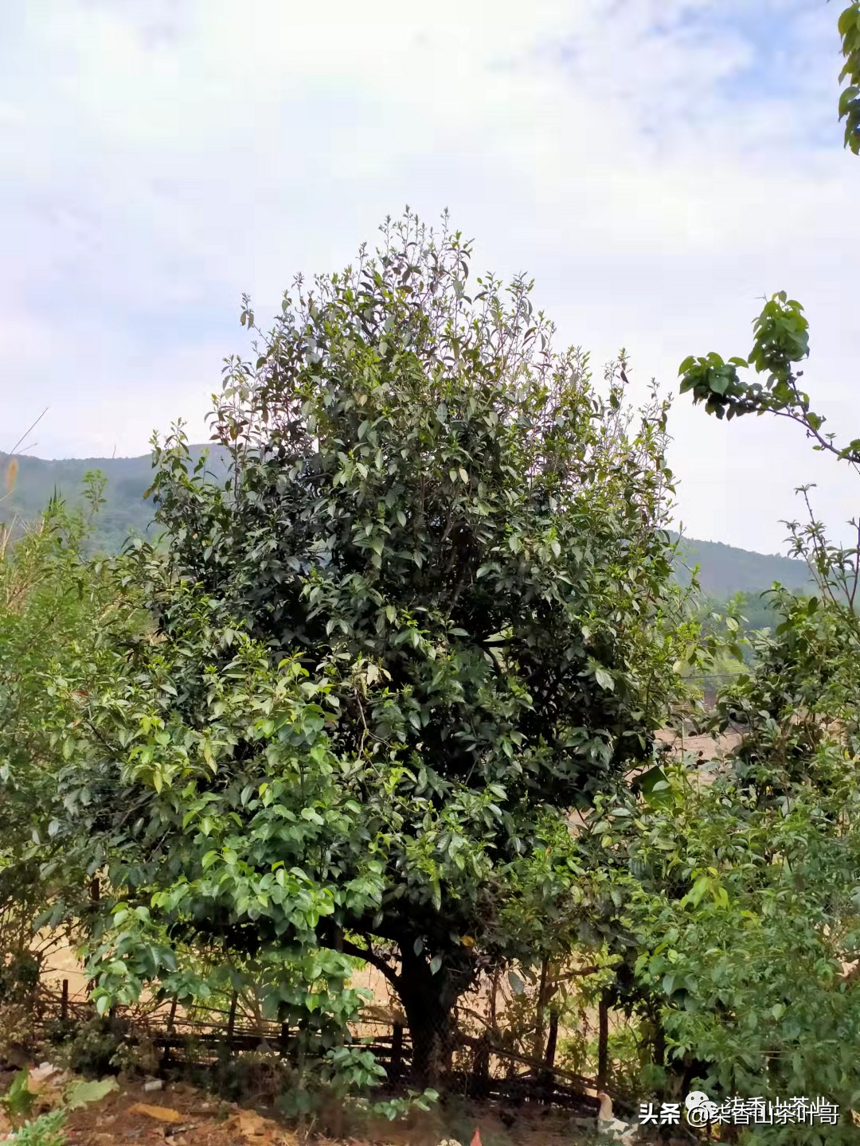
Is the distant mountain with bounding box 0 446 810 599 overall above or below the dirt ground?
above

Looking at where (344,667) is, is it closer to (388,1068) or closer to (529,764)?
(529,764)

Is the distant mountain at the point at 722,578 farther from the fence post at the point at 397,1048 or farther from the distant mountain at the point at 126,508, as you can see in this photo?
the fence post at the point at 397,1048

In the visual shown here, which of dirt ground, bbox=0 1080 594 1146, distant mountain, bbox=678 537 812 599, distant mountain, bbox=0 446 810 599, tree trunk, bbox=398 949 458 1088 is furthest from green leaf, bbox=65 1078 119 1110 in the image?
distant mountain, bbox=678 537 812 599

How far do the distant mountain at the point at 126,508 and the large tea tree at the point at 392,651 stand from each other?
24 centimetres

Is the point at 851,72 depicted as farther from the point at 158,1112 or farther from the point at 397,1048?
the point at 397,1048

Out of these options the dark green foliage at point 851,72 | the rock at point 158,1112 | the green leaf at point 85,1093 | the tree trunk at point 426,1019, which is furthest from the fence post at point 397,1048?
the dark green foliage at point 851,72

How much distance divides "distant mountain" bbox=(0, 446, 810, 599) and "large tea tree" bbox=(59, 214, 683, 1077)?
0.24 m

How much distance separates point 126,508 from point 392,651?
12.8 ft

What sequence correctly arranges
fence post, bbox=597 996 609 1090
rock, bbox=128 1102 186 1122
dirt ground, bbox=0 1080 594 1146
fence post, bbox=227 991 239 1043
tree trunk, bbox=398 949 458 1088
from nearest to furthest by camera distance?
1. dirt ground, bbox=0 1080 594 1146
2. rock, bbox=128 1102 186 1122
3. fence post, bbox=227 991 239 1043
4. tree trunk, bbox=398 949 458 1088
5. fence post, bbox=597 996 609 1090

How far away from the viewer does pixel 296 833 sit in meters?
3.28

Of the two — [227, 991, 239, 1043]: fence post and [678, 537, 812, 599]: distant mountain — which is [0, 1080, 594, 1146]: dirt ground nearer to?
[227, 991, 239, 1043]: fence post

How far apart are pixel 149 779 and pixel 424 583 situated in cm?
157

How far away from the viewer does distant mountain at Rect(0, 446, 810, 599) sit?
16.0 ft

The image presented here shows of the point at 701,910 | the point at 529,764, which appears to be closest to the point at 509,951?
the point at 529,764
